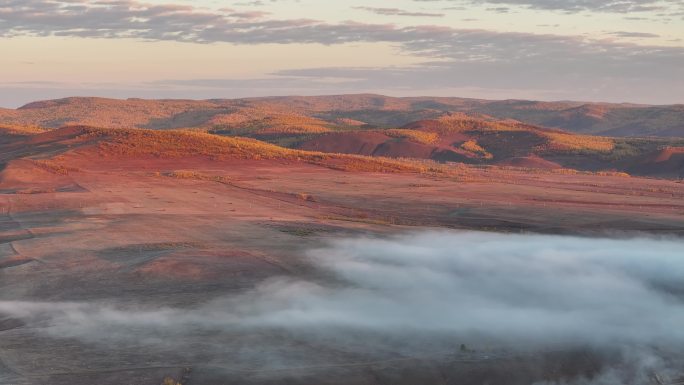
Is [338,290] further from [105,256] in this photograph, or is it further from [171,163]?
[171,163]

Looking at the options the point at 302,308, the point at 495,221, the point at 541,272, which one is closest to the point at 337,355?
the point at 302,308

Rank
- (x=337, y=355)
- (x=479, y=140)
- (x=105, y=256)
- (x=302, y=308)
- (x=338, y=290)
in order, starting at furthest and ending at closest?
(x=479, y=140), (x=105, y=256), (x=338, y=290), (x=302, y=308), (x=337, y=355)

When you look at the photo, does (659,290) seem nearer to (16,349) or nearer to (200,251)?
(200,251)

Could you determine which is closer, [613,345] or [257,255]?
[613,345]

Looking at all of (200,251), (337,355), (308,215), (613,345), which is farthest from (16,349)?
(308,215)

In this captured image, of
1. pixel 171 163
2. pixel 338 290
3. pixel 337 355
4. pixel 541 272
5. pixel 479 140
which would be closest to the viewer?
pixel 337 355

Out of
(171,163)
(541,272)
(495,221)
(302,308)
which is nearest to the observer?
(302,308)
